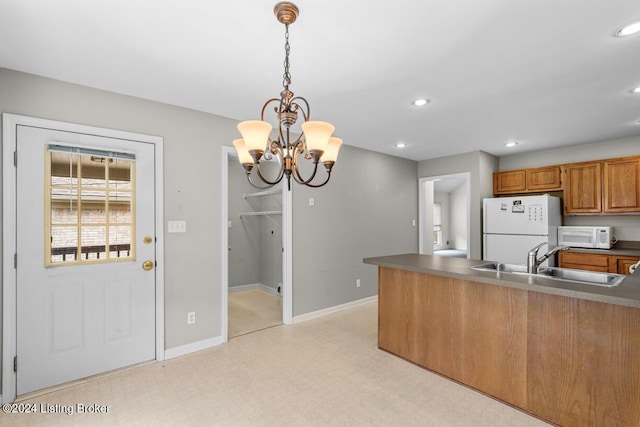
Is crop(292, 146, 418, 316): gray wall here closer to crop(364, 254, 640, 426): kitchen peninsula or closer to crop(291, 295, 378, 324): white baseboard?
crop(291, 295, 378, 324): white baseboard

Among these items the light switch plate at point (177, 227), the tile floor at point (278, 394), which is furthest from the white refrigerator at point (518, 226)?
the light switch plate at point (177, 227)

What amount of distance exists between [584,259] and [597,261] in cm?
13

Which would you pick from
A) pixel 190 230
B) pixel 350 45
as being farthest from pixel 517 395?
pixel 190 230

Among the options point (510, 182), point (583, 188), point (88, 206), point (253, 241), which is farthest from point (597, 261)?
point (88, 206)

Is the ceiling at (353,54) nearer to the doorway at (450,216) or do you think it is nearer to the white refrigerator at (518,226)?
the white refrigerator at (518,226)

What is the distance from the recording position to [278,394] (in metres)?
2.30

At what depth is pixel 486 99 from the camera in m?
2.84

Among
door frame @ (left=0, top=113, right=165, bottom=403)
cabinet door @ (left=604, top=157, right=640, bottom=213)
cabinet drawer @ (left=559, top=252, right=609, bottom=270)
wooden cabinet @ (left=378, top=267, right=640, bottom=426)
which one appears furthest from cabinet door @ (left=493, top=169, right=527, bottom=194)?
door frame @ (left=0, top=113, right=165, bottom=403)

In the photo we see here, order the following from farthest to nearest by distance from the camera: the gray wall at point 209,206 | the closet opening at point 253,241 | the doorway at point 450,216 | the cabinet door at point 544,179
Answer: the doorway at point 450,216, the closet opening at point 253,241, the cabinet door at point 544,179, the gray wall at point 209,206

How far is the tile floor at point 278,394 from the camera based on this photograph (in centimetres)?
201

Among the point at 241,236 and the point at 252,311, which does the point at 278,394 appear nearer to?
the point at 252,311

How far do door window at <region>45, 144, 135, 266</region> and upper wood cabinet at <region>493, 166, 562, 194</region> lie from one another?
203 inches

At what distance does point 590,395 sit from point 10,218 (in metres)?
4.00

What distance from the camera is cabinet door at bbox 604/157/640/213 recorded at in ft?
12.5
